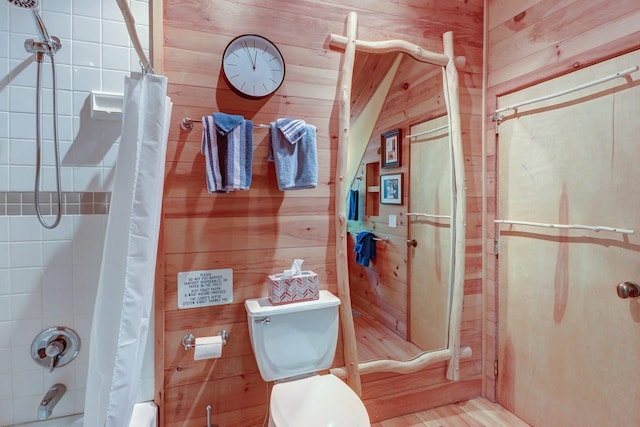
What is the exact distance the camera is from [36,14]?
3.81ft

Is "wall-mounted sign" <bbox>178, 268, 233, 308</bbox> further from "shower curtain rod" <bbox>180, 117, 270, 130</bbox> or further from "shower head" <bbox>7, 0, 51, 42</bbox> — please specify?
"shower head" <bbox>7, 0, 51, 42</bbox>

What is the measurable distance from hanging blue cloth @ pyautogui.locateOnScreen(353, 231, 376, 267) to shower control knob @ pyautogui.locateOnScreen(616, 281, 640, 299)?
1.02 m

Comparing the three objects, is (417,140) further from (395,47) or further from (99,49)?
(99,49)

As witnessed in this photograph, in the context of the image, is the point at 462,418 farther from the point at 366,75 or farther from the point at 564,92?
the point at 366,75

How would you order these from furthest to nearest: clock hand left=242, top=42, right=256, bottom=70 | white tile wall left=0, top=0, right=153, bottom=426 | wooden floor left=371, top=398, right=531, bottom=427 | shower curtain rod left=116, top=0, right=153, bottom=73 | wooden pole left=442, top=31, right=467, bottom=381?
wooden pole left=442, top=31, right=467, bottom=381
wooden floor left=371, top=398, right=531, bottom=427
clock hand left=242, top=42, right=256, bottom=70
white tile wall left=0, top=0, right=153, bottom=426
shower curtain rod left=116, top=0, right=153, bottom=73

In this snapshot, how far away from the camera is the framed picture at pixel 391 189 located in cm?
178

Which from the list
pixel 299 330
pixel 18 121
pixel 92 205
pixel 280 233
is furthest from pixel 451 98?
pixel 18 121

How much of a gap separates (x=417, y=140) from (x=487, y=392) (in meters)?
1.58

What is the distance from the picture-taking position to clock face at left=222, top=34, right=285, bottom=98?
1523 mm

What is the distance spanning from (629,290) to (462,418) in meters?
1.09

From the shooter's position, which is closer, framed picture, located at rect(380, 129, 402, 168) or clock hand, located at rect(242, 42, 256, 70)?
clock hand, located at rect(242, 42, 256, 70)

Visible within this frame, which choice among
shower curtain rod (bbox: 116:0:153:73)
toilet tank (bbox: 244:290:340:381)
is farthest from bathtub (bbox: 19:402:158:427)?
shower curtain rod (bbox: 116:0:153:73)

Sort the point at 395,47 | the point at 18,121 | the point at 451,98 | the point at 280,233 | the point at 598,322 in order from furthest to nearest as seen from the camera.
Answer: the point at 451,98, the point at 395,47, the point at 280,233, the point at 598,322, the point at 18,121

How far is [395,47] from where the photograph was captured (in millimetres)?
1788
